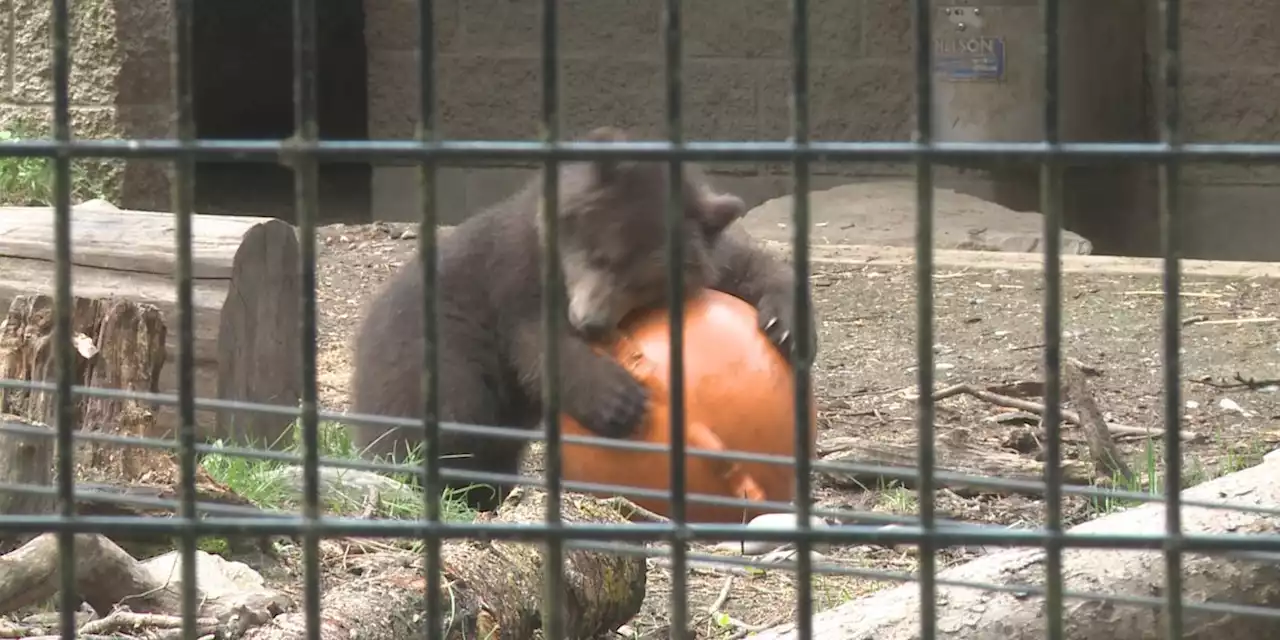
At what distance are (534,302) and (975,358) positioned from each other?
7.53 feet

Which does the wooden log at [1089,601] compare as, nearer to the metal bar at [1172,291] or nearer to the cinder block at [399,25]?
the metal bar at [1172,291]

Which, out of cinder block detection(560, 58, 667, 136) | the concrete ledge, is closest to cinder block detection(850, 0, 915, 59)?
cinder block detection(560, 58, 667, 136)

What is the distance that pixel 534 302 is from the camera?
5.11m

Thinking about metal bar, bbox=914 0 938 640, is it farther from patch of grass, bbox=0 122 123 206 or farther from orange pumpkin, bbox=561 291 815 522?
patch of grass, bbox=0 122 123 206

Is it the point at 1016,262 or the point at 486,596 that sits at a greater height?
the point at 1016,262

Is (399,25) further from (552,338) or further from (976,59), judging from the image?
(552,338)

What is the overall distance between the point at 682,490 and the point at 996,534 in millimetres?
348

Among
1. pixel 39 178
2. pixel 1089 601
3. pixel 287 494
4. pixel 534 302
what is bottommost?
pixel 287 494

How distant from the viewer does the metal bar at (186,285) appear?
6.32 feet

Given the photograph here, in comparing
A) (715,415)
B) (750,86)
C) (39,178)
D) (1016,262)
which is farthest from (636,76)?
(715,415)

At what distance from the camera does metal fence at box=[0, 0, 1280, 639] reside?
73.2 inches

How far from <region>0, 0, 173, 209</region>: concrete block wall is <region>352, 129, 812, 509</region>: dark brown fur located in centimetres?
400

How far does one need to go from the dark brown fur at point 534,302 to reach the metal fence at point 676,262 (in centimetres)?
278

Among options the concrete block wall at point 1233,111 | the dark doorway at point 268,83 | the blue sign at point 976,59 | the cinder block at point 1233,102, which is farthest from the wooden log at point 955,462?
the dark doorway at point 268,83
